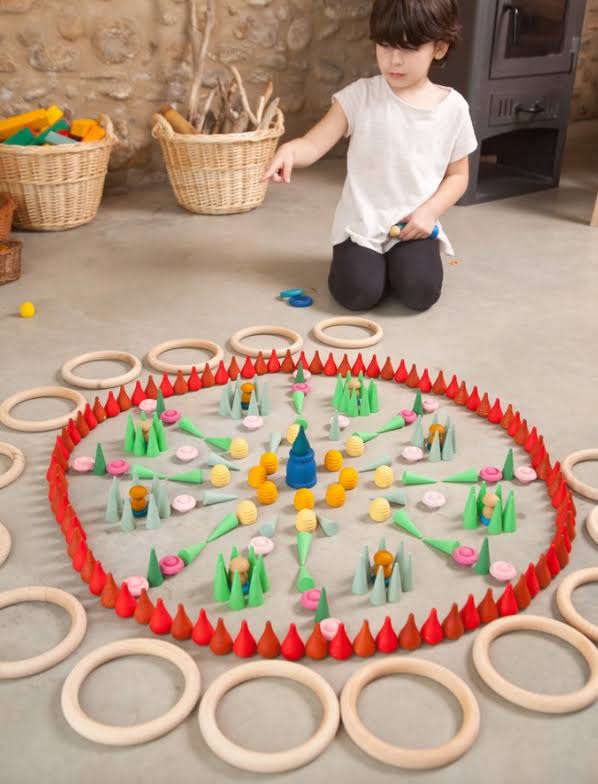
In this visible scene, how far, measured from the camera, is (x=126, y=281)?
2.29m

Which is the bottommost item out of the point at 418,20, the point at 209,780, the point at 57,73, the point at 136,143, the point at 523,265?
the point at 209,780

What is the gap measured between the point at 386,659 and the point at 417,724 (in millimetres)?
86

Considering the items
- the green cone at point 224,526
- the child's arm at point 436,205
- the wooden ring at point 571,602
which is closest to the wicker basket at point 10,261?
the child's arm at point 436,205

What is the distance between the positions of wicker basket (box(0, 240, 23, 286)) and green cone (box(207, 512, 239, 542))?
1.24 m

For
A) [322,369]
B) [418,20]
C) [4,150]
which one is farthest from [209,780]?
[4,150]

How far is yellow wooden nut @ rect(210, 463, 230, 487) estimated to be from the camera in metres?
1.40

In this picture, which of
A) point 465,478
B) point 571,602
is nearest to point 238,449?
point 465,478

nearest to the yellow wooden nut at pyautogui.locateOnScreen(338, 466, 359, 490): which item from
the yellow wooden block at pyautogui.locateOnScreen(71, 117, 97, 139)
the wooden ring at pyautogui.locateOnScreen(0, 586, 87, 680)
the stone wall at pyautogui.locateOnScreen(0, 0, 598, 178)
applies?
the wooden ring at pyautogui.locateOnScreen(0, 586, 87, 680)

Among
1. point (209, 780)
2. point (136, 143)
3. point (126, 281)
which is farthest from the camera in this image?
point (136, 143)

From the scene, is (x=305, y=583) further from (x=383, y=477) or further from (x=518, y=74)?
(x=518, y=74)

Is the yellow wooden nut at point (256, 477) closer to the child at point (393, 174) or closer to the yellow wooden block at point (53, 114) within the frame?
the child at point (393, 174)

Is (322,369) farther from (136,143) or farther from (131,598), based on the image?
(136,143)

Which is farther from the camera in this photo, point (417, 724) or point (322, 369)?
point (322, 369)

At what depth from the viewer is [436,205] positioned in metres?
2.08
